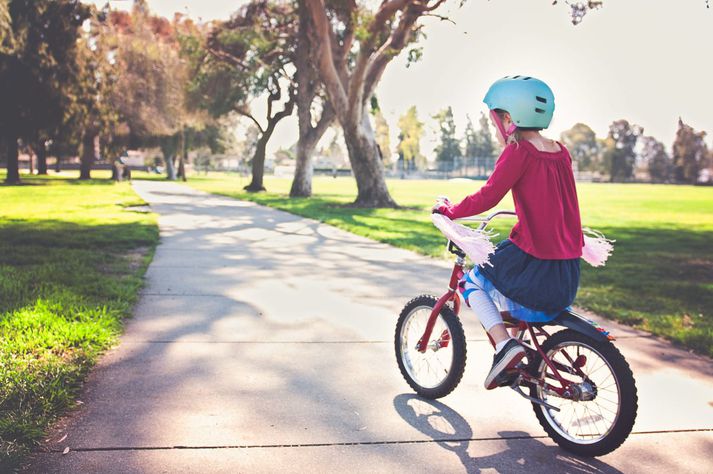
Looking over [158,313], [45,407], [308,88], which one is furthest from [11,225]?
[308,88]

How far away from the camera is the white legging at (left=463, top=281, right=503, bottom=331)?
11.4 feet

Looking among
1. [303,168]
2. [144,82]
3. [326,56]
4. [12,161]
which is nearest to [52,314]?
[326,56]

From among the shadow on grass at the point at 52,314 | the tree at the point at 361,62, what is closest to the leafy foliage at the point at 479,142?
the tree at the point at 361,62

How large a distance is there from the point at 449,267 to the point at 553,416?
5.71 meters

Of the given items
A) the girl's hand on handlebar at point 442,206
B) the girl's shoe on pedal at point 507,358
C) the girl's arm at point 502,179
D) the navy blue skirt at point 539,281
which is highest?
the girl's arm at point 502,179

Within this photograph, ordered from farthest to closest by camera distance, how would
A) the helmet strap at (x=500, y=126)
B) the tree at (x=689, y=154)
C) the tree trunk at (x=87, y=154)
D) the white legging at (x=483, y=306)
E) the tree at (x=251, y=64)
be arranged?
the tree at (x=689, y=154) < the tree trunk at (x=87, y=154) < the tree at (x=251, y=64) < the white legging at (x=483, y=306) < the helmet strap at (x=500, y=126)

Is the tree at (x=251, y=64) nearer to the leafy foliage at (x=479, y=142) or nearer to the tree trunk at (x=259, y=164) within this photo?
the tree trunk at (x=259, y=164)

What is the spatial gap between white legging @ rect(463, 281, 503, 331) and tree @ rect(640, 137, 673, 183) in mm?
85978

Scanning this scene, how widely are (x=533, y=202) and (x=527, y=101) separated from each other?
0.50 m

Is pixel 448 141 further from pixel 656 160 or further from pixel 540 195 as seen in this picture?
pixel 540 195

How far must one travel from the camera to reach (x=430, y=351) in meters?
4.21

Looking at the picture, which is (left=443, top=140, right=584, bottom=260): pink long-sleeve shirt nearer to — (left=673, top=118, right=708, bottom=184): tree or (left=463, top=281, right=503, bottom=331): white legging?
(left=463, top=281, right=503, bottom=331): white legging

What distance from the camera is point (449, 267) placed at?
9.15 meters

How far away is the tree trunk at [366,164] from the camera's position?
785 inches
